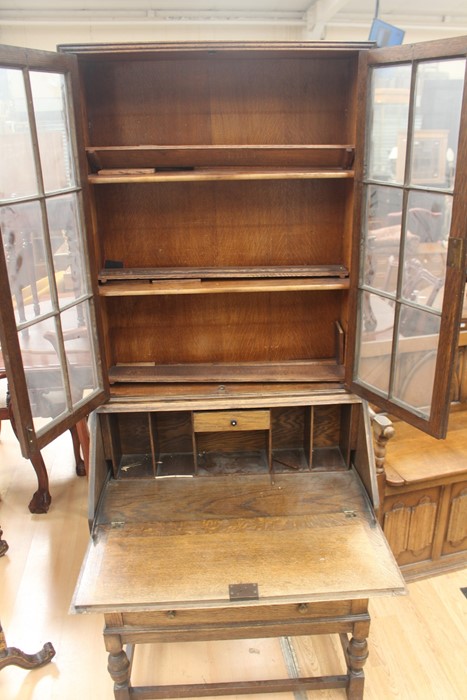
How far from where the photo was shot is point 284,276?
2068 millimetres

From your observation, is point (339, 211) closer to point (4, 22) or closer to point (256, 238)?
point (256, 238)

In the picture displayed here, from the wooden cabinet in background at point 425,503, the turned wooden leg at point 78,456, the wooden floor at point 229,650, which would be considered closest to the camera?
the wooden floor at point 229,650

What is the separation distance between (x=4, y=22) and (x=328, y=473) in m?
4.94

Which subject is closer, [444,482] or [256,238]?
[256,238]

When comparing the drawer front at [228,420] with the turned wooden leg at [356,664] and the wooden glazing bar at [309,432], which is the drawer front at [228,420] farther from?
the turned wooden leg at [356,664]

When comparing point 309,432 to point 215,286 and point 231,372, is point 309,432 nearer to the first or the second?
point 231,372

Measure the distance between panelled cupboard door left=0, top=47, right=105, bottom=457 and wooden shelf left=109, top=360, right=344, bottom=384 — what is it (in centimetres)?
22

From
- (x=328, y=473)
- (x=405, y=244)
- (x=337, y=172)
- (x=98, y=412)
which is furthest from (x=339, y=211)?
(x=98, y=412)

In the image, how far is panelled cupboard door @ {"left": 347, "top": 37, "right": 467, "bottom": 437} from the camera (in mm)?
1581

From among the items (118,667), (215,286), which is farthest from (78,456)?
(215,286)

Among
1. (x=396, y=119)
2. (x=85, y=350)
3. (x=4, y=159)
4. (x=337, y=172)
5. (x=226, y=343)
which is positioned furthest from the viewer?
(x=226, y=343)

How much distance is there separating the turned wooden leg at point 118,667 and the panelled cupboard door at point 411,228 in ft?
3.80

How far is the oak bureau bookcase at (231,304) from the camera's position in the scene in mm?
1666

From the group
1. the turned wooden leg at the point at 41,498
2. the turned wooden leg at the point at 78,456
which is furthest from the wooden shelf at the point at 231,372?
the turned wooden leg at the point at 78,456
